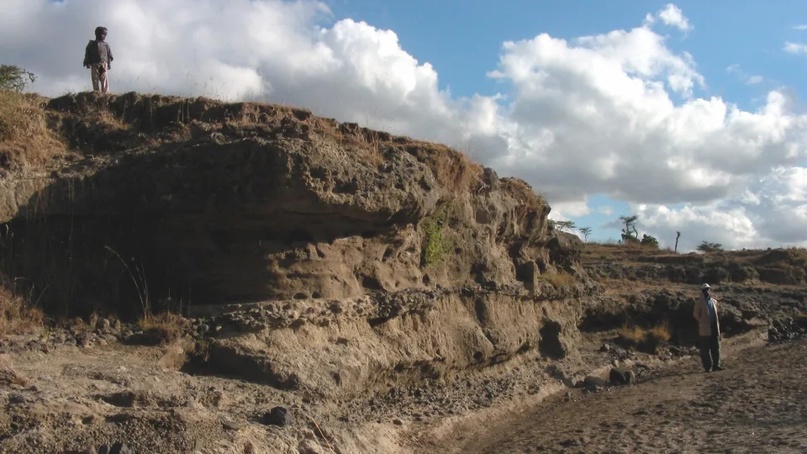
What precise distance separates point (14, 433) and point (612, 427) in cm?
715

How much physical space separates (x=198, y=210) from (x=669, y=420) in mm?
6567

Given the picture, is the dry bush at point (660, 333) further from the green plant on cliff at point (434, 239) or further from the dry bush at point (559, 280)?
the green plant on cliff at point (434, 239)

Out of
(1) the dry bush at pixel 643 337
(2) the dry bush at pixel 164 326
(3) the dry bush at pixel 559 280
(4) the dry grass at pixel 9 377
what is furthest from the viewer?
(1) the dry bush at pixel 643 337

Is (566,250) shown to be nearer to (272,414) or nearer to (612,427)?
(612,427)

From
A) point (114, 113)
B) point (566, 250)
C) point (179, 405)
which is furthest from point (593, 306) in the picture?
point (179, 405)

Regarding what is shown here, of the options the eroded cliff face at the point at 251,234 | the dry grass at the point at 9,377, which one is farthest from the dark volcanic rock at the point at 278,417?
the dry grass at the point at 9,377

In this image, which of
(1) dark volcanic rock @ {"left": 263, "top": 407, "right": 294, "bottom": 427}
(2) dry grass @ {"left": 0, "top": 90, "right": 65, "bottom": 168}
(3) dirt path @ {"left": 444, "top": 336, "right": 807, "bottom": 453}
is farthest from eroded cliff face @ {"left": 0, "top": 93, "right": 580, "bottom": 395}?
(3) dirt path @ {"left": 444, "top": 336, "right": 807, "bottom": 453}

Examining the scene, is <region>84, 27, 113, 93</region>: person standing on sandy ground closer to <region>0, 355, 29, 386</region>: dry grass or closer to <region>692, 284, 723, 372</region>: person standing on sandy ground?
<region>0, 355, 29, 386</region>: dry grass

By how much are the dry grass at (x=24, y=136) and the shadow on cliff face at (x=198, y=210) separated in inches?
10.2

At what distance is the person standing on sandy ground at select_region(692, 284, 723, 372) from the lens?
47.7 feet

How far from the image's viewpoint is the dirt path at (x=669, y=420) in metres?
8.82

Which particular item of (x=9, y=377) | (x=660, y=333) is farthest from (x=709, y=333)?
(x=9, y=377)

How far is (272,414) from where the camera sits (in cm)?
685

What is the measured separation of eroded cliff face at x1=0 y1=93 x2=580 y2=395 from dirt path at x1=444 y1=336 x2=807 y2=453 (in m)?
1.58
